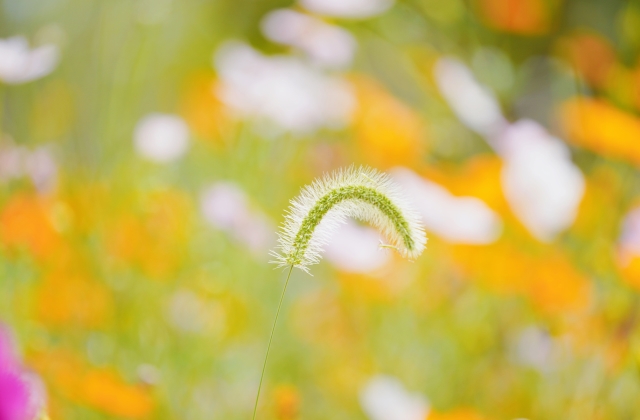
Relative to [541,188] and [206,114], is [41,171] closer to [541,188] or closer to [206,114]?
[206,114]

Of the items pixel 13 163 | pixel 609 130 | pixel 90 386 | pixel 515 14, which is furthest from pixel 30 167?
pixel 515 14

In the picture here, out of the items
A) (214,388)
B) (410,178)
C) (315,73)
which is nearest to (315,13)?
(315,73)

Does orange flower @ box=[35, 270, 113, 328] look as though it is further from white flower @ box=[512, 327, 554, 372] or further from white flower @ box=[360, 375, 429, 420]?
white flower @ box=[512, 327, 554, 372]

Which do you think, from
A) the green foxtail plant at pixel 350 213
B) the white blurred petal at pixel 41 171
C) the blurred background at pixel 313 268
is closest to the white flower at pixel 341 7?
the blurred background at pixel 313 268

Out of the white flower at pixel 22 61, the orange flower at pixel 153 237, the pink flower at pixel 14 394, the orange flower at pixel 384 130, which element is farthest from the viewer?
the orange flower at pixel 384 130

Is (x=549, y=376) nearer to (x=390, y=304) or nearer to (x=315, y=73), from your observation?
(x=390, y=304)

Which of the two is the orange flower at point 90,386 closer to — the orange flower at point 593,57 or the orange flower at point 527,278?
the orange flower at point 527,278
